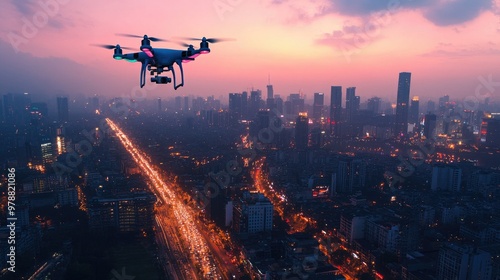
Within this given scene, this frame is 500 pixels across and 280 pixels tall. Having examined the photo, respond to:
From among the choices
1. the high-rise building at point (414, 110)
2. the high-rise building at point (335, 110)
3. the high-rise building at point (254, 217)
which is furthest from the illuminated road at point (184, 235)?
the high-rise building at point (414, 110)

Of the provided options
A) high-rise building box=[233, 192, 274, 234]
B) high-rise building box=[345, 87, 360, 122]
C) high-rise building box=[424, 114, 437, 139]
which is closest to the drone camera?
high-rise building box=[233, 192, 274, 234]

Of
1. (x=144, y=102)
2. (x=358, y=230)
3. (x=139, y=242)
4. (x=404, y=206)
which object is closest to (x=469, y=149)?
(x=404, y=206)

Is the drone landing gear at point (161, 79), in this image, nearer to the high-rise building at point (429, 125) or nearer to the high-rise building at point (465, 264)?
the high-rise building at point (465, 264)

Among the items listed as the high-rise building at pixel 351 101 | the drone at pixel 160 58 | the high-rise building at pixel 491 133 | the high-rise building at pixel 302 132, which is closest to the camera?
the drone at pixel 160 58

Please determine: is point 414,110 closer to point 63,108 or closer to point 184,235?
point 184,235

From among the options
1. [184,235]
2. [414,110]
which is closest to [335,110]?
[414,110]
